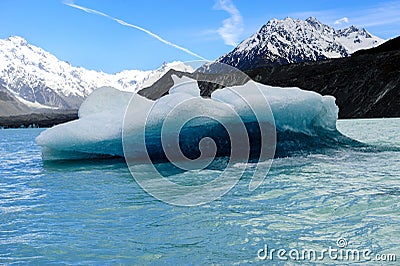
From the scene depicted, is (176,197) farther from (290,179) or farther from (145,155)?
(145,155)

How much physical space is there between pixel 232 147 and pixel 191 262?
8.87 meters

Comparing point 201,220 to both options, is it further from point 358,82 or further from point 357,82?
point 357,82

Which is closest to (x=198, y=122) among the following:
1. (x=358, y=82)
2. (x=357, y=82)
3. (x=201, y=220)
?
(x=201, y=220)

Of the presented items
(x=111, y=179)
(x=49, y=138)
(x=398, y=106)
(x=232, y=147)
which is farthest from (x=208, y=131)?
(x=398, y=106)

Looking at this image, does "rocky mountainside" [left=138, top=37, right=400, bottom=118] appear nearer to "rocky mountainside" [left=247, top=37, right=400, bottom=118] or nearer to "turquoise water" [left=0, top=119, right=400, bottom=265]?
"rocky mountainside" [left=247, top=37, right=400, bottom=118]

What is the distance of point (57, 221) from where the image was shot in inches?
261

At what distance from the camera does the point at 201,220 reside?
21.2 feet

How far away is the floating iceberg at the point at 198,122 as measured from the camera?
11.8 metres

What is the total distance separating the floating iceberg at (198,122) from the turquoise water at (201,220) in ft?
7.00

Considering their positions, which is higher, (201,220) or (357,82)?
(357,82)

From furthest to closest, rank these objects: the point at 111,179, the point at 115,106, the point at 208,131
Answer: the point at 115,106
the point at 208,131
the point at 111,179

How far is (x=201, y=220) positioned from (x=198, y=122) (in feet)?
18.3

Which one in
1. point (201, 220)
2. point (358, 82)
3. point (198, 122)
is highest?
point (358, 82)

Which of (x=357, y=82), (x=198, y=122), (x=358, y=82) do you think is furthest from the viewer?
(x=357, y=82)
